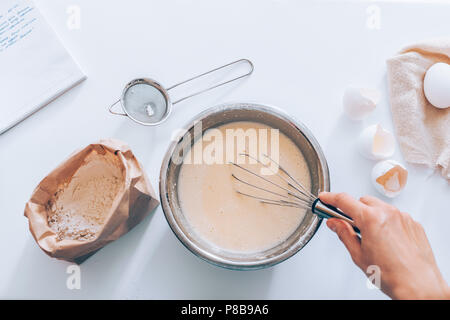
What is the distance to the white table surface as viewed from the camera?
83cm

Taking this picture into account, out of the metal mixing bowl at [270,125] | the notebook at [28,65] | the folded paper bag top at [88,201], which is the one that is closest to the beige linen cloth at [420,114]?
the metal mixing bowl at [270,125]

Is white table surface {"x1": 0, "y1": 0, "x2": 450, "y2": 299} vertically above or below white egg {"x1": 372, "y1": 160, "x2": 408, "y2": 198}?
above

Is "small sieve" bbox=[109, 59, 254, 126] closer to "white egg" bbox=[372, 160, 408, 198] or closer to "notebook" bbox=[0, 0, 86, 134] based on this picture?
"notebook" bbox=[0, 0, 86, 134]

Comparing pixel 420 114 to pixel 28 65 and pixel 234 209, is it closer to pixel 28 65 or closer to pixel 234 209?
pixel 234 209

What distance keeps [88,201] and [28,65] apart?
0.36 metres

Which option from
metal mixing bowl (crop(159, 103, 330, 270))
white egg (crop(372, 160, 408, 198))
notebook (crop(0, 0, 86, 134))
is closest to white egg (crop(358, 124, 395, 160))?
white egg (crop(372, 160, 408, 198))

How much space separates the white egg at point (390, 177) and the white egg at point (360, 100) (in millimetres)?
119

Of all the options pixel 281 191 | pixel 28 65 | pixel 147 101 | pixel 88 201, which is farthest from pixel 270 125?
pixel 28 65

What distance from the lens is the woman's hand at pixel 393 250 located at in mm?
630

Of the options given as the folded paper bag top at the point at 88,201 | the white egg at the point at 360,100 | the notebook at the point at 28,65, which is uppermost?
the notebook at the point at 28,65

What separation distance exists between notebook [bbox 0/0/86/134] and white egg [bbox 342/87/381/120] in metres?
0.60

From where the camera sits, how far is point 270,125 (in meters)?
0.81

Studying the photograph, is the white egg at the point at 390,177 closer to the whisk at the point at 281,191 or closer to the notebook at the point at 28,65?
the whisk at the point at 281,191
